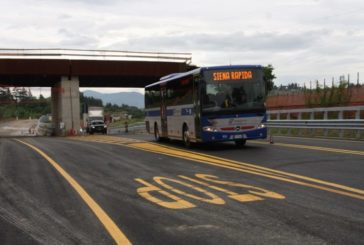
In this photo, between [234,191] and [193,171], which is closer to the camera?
[234,191]

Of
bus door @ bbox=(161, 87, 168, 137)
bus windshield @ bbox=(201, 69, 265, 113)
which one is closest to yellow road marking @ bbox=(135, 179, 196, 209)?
bus windshield @ bbox=(201, 69, 265, 113)

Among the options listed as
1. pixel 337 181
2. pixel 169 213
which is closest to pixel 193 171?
pixel 337 181

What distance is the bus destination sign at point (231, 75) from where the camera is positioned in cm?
1923

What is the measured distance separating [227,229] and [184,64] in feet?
145

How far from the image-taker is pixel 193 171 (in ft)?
41.8

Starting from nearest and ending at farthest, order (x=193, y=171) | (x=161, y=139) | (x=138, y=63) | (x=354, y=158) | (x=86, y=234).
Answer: (x=86, y=234), (x=193, y=171), (x=354, y=158), (x=161, y=139), (x=138, y=63)

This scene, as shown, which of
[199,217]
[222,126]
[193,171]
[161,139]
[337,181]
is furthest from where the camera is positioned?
[161,139]

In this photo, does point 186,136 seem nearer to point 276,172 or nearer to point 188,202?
point 276,172

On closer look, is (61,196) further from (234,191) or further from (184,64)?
(184,64)

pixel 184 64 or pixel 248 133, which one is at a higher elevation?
pixel 184 64

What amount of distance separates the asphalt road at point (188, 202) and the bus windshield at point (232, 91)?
15.2 ft

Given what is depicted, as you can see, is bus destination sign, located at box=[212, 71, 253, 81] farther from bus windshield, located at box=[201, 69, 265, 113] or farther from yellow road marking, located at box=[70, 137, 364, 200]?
yellow road marking, located at box=[70, 137, 364, 200]

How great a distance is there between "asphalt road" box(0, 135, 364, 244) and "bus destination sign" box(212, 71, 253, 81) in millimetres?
5024

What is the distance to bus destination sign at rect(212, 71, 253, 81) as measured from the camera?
63.1 feet
